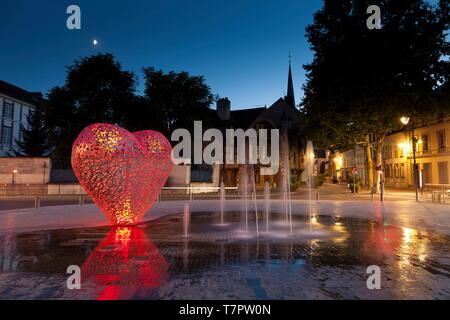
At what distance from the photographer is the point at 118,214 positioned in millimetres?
10305

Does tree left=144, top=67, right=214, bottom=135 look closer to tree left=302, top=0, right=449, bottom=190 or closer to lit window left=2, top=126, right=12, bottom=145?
tree left=302, top=0, right=449, bottom=190

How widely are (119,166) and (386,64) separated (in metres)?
22.8

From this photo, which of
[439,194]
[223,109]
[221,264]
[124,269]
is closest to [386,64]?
[439,194]

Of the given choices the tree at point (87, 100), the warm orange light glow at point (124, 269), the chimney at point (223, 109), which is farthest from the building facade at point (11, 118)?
the warm orange light glow at point (124, 269)

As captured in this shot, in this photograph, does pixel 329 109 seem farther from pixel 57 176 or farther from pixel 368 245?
pixel 57 176

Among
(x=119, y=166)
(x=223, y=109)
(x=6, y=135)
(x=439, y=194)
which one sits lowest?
(x=439, y=194)

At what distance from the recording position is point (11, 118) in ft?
155

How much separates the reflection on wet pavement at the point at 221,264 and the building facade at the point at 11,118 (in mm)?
46506

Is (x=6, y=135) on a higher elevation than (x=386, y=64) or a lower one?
lower

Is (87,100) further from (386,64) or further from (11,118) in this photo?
(386,64)

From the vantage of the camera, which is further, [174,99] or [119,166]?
[174,99]
